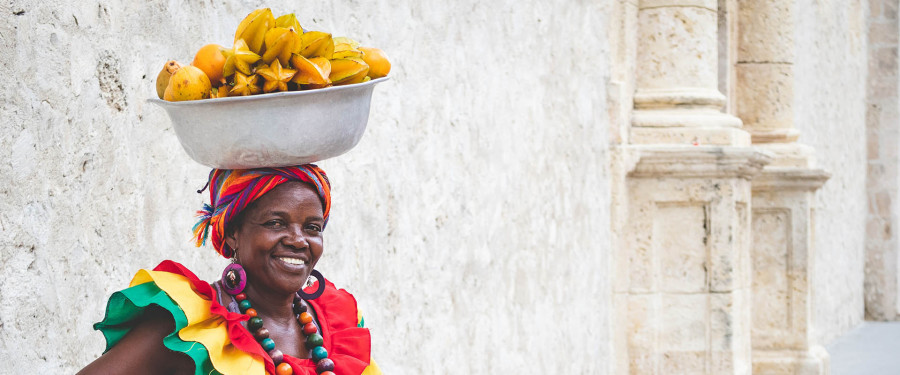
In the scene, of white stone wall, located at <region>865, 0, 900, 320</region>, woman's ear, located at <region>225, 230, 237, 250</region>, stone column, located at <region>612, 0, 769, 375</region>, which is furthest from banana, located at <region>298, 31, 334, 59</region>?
white stone wall, located at <region>865, 0, 900, 320</region>

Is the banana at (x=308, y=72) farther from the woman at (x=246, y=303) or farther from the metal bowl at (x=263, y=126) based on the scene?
→ the woman at (x=246, y=303)

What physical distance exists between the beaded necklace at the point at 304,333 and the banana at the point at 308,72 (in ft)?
1.18

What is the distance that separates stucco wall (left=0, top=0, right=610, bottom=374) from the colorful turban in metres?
0.49

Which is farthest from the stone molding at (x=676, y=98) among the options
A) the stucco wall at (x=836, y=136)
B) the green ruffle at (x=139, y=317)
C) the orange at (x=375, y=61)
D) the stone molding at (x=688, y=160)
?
the green ruffle at (x=139, y=317)

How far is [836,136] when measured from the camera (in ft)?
32.6

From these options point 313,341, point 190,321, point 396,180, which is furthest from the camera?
point 396,180

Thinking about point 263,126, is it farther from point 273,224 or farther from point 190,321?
point 190,321

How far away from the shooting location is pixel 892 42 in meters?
11.4

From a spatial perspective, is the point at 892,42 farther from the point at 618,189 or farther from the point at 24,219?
the point at 24,219

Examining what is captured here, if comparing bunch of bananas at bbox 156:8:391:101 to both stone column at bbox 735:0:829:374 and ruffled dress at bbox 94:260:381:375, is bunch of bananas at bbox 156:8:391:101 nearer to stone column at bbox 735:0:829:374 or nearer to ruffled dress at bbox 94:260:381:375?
ruffled dress at bbox 94:260:381:375

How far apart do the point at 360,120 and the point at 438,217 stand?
7.22 ft

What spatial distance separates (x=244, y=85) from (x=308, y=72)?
0.10 meters

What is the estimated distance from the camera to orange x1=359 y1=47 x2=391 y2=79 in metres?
1.88

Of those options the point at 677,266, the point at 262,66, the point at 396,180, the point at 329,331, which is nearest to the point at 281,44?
the point at 262,66
